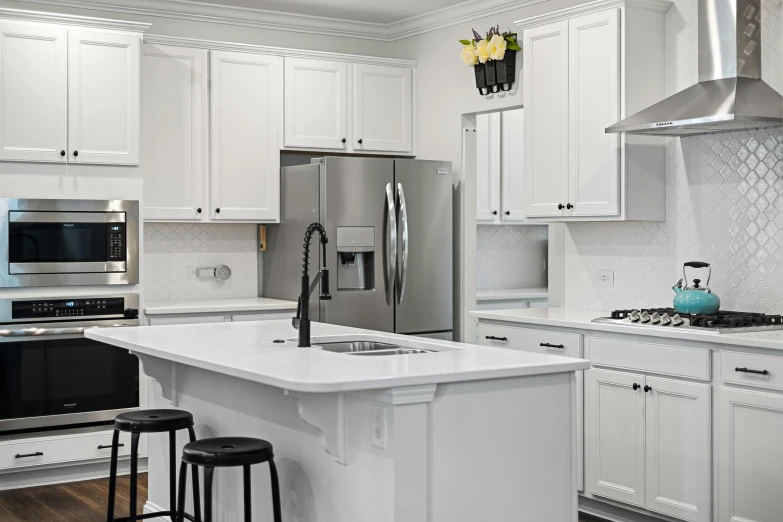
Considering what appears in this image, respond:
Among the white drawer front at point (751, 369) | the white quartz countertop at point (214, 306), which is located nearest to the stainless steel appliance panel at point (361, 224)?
the white quartz countertop at point (214, 306)

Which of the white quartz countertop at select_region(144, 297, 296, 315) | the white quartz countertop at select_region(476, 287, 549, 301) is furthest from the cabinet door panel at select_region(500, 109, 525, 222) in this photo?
the white quartz countertop at select_region(144, 297, 296, 315)

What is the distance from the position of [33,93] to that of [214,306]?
1.49 m


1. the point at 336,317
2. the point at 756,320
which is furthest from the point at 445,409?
the point at 336,317

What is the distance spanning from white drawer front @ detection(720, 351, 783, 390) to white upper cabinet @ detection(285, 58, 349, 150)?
307cm

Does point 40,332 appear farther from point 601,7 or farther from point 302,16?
point 601,7

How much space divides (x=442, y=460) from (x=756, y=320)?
1.87 m

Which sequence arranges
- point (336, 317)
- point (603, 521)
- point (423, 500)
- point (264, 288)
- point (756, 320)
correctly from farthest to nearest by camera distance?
point (264, 288)
point (336, 317)
point (603, 521)
point (756, 320)
point (423, 500)

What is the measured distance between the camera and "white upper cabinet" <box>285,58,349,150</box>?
5.76 metres

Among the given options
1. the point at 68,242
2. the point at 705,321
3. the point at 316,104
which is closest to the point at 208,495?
the point at 705,321

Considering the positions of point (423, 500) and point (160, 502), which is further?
point (160, 502)

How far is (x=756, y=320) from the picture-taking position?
379 centimetres

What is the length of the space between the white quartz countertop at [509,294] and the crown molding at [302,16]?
1781 millimetres

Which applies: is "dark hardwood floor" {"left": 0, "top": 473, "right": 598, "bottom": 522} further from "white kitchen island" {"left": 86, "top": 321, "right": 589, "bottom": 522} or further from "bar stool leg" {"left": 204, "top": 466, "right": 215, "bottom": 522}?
"bar stool leg" {"left": 204, "top": 466, "right": 215, "bottom": 522}

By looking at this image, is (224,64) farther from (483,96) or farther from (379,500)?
(379,500)
